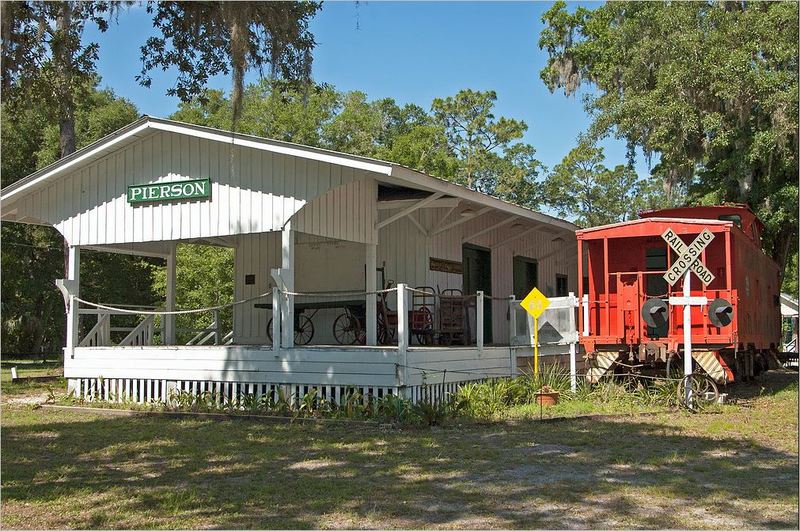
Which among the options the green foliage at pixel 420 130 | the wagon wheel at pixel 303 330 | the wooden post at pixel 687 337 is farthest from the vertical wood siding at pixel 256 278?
the green foliage at pixel 420 130

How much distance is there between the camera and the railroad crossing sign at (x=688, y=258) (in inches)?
451

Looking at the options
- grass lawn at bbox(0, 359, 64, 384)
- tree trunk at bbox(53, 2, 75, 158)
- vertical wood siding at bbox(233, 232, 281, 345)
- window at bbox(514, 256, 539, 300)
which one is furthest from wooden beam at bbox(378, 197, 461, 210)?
grass lawn at bbox(0, 359, 64, 384)

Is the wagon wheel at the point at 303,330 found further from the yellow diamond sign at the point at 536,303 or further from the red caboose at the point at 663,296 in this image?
the red caboose at the point at 663,296

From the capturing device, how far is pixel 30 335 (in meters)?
37.2

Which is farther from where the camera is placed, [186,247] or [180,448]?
[186,247]

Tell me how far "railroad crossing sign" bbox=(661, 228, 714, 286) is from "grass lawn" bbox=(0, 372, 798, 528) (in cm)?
193

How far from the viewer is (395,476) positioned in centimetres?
749

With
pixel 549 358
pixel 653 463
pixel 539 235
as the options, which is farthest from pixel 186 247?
pixel 653 463

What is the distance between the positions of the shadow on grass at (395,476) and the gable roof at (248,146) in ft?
12.2

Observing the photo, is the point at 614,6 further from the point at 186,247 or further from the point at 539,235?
the point at 186,247

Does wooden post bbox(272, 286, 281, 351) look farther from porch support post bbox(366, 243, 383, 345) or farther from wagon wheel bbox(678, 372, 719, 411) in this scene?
wagon wheel bbox(678, 372, 719, 411)

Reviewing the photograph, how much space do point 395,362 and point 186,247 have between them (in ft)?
73.4

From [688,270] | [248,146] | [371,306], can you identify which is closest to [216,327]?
[371,306]

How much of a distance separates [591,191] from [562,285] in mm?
29502
